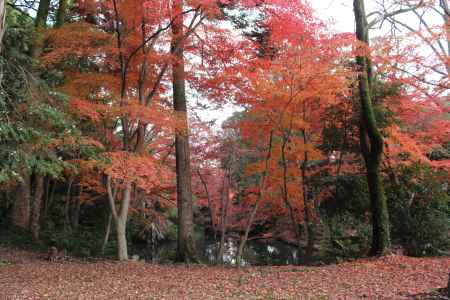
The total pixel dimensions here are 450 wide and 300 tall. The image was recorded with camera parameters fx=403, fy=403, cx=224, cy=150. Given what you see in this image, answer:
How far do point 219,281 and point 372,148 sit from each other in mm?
5322

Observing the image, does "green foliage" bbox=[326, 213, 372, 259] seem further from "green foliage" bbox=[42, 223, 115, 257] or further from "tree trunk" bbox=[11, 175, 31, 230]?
"tree trunk" bbox=[11, 175, 31, 230]

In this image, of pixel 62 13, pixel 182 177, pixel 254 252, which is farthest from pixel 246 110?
pixel 254 252

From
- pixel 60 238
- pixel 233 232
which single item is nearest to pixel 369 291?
pixel 60 238

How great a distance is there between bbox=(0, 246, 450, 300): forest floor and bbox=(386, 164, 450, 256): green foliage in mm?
2443

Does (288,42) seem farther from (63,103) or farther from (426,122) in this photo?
(63,103)

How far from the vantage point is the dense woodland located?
9352 mm

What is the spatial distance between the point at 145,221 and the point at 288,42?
10.9 meters

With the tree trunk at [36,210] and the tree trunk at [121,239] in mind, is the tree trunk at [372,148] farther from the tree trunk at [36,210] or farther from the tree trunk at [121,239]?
the tree trunk at [36,210]

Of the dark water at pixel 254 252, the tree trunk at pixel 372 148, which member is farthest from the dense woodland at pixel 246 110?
the dark water at pixel 254 252

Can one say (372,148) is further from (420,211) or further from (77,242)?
(77,242)

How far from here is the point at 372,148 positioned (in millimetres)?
10516

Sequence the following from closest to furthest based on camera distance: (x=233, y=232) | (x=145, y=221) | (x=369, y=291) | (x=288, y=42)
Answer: (x=369, y=291), (x=288, y=42), (x=145, y=221), (x=233, y=232)

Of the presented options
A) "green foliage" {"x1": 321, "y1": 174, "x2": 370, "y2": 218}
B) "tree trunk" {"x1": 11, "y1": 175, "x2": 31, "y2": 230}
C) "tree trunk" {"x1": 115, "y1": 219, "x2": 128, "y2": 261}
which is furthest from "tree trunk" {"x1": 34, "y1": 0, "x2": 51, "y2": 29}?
"green foliage" {"x1": 321, "y1": 174, "x2": 370, "y2": 218}

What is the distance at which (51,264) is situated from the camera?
10.4 metres
